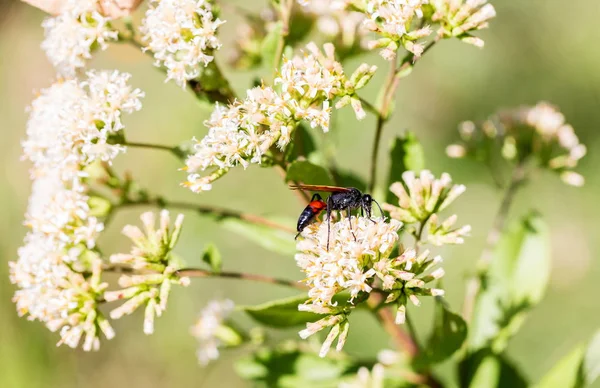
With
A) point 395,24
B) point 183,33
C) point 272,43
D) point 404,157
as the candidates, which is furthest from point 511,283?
point 183,33

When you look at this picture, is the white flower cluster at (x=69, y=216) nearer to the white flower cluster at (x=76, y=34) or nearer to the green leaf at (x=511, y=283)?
the white flower cluster at (x=76, y=34)

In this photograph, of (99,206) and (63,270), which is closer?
(63,270)

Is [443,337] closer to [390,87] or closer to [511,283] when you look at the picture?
[511,283]

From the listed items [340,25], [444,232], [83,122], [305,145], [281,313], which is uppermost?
[340,25]

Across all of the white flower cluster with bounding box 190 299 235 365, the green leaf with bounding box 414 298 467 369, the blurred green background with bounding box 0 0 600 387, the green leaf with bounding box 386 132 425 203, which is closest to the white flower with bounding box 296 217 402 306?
the green leaf with bounding box 386 132 425 203

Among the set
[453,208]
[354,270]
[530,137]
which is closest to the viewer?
[354,270]

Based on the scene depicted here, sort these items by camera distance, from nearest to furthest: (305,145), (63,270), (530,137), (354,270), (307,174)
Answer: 1. (354,270)
2. (307,174)
3. (63,270)
4. (305,145)
5. (530,137)
